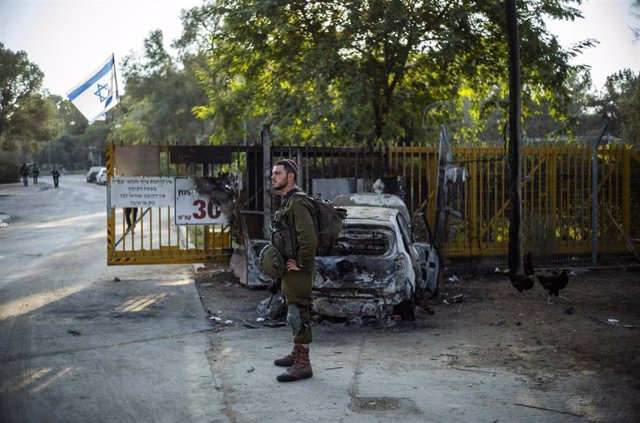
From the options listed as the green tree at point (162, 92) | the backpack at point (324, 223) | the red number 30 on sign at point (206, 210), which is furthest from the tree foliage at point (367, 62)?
the green tree at point (162, 92)

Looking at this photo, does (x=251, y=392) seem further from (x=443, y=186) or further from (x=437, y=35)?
(x=437, y=35)

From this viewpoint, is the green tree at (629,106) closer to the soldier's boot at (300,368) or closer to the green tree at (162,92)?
the soldier's boot at (300,368)

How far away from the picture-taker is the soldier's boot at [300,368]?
19.9ft

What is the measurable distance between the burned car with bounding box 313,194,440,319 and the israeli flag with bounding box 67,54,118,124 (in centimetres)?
1253

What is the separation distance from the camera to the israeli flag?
1888 centimetres

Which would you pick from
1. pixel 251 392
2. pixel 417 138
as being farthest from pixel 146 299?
pixel 417 138

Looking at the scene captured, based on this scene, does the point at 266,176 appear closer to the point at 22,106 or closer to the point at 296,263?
the point at 296,263

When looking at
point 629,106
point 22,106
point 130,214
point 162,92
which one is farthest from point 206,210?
point 22,106

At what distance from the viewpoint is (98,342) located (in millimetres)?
7598

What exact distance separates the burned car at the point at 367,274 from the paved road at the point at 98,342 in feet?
5.09

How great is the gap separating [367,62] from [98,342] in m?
10.3

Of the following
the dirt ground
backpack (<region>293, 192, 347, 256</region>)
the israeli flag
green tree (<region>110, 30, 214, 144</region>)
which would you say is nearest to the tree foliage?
the israeli flag

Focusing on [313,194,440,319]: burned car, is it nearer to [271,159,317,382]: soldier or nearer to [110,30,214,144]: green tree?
[271,159,317,382]: soldier

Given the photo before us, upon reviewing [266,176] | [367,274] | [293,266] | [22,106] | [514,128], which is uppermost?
[22,106]
